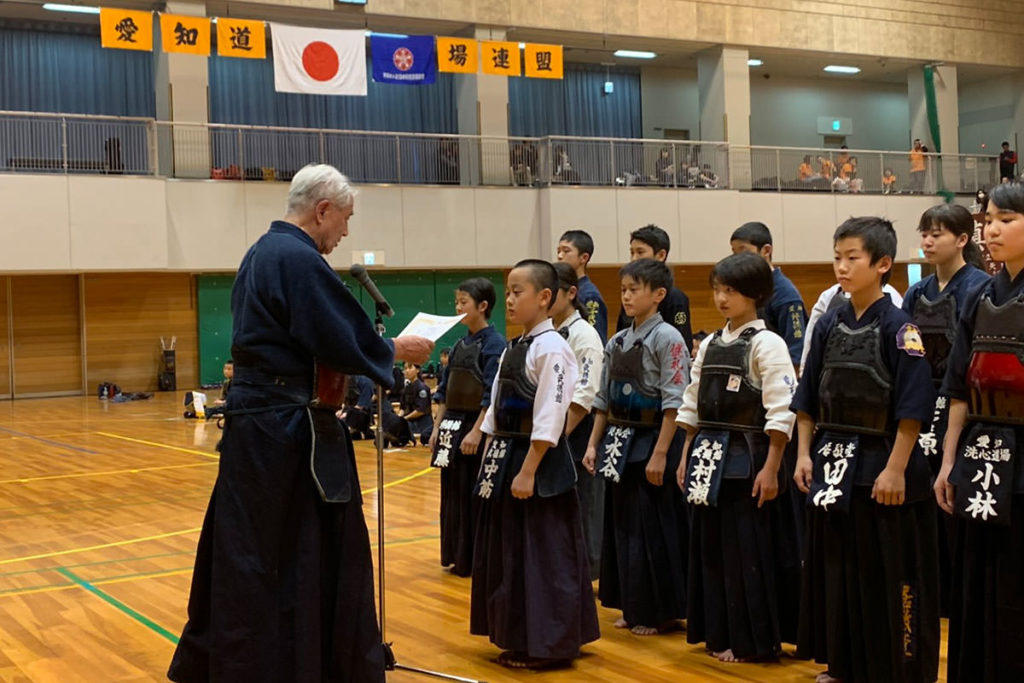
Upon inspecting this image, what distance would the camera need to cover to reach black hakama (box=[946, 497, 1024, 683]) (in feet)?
11.5

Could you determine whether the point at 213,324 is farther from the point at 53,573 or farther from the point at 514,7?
the point at 53,573

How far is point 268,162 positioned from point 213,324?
3.62 meters

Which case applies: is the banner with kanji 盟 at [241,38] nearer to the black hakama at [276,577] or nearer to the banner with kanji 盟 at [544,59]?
the banner with kanji 盟 at [544,59]

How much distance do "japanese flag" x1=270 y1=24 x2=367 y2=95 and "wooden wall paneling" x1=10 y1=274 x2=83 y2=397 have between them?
6.37 metres

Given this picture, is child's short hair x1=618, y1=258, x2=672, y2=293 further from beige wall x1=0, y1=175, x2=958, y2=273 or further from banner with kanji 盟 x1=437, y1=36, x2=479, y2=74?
banner with kanji 盟 x1=437, y1=36, x2=479, y2=74

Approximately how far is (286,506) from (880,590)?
2.16m

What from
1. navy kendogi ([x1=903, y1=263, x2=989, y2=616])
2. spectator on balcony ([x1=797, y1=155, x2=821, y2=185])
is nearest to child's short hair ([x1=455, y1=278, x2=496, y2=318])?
navy kendogi ([x1=903, y1=263, x2=989, y2=616])

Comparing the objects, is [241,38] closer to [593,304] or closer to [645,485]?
[593,304]

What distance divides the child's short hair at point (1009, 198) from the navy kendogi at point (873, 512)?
21.8 inches

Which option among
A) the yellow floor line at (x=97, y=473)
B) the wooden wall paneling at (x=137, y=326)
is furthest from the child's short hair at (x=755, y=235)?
the wooden wall paneling at (x=137, y=326)

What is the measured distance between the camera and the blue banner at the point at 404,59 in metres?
20.8

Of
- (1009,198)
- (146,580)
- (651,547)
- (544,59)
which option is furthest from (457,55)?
(1009,198)

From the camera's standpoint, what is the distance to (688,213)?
23641mm

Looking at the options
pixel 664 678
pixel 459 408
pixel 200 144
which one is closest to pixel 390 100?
pixel 200 144
